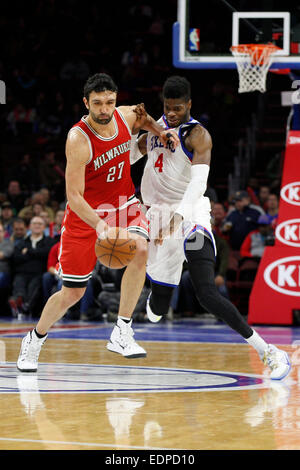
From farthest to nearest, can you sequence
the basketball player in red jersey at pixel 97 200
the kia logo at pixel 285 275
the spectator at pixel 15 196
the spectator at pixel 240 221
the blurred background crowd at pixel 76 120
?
the spectator at pixel 15 196 → the spectator at pixel 240 221 → the blurred background crowd at pixel 76 120 → the kia logo at pixel 285 275 → the basketball player in red jersey at pixel 97 200

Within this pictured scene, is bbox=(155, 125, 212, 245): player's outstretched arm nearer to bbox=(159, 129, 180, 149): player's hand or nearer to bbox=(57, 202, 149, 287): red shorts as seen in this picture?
bbox=(159, 129, 180, 149): player's hand

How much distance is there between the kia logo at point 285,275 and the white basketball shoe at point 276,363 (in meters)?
5.66

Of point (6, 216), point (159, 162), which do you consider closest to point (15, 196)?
point (6, 216)

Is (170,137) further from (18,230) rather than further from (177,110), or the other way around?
(18,230)

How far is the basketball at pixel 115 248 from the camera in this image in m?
5.82

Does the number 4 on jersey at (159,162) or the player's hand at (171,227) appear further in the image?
the number 4 on jersey at (159,162)

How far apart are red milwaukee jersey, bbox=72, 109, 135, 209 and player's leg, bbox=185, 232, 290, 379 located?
686 mm

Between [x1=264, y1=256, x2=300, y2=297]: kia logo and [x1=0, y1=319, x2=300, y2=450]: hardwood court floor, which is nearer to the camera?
[x1=0, y1=319, x2=300, y2=450]: hardwood court floor

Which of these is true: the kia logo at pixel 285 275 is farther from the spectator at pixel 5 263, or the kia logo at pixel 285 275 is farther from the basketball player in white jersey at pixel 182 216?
the basketball player in white jersey at pixel 182 216

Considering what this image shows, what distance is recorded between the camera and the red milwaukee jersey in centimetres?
604

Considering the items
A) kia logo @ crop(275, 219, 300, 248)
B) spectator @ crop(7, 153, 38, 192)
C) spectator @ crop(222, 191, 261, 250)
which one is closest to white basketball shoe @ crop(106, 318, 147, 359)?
kia logo @ crop(275, 219, 300, 248)

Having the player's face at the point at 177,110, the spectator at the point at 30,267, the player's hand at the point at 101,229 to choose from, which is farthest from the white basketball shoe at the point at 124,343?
the spectator at the point at 30,267
